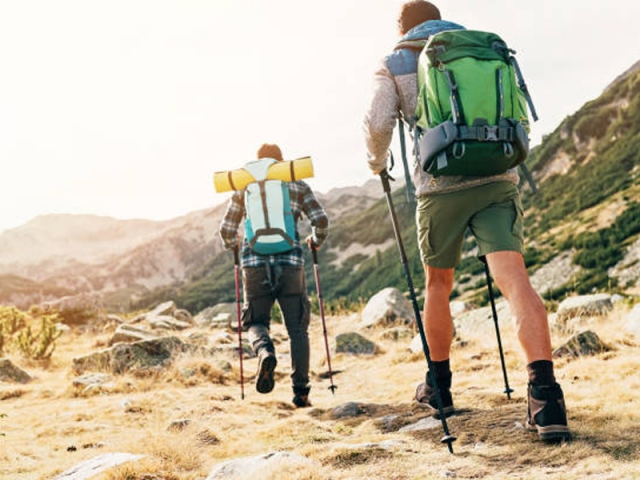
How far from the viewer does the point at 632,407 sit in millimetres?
3471

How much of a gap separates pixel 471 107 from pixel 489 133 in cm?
17

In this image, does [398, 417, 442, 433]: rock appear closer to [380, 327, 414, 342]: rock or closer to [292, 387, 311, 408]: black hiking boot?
[292, 387, 311, 408]: black hiking boot

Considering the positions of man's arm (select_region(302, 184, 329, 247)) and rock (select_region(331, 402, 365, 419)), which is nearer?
rock (select_region(331, 402, 365, 419))

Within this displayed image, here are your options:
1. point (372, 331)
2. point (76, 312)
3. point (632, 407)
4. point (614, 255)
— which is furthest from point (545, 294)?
point (632, 407)

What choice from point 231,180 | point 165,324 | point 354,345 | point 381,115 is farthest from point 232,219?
point 165,324

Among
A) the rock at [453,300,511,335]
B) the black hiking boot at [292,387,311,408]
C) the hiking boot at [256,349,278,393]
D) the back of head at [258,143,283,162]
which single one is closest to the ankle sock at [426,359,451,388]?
the hiking boot at [256,349,278,393]

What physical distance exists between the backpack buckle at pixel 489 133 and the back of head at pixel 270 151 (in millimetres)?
3562

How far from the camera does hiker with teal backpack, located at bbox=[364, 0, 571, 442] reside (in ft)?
10.0

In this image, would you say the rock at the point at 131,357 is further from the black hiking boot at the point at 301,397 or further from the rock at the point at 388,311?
the rock at the point at 388,311

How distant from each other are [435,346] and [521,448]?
1.03 metres

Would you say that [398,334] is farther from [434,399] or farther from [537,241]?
[537,241]

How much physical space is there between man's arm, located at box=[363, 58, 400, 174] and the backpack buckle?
2.41ft

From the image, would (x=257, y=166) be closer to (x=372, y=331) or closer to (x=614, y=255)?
(x=372, y=331)

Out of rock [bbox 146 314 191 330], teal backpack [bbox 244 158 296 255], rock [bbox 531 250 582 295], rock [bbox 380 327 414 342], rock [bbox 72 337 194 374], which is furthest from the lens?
rock [bbox 531 250 582 295]
